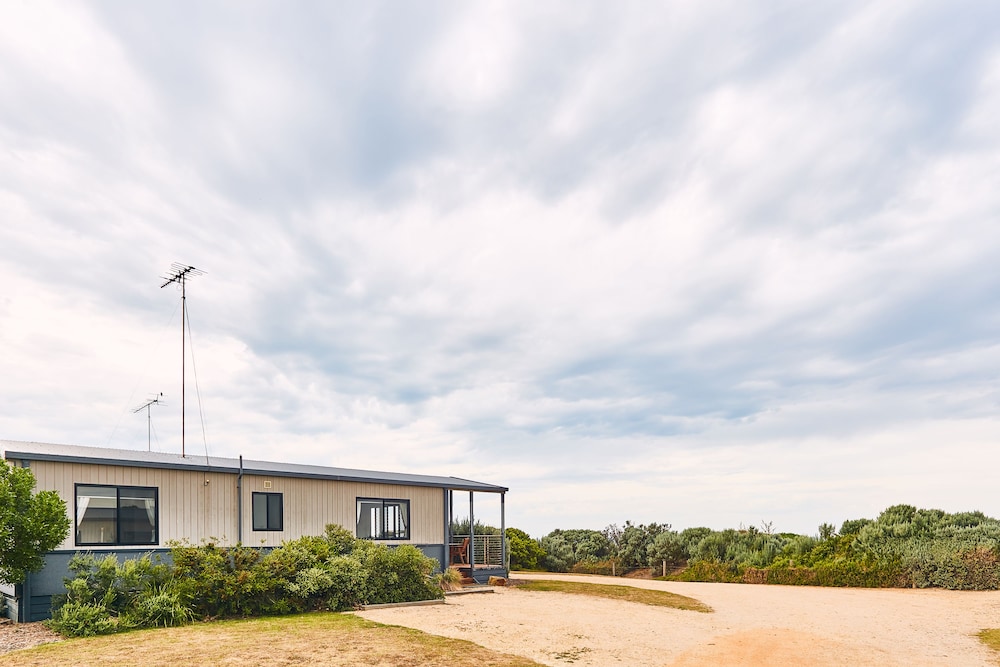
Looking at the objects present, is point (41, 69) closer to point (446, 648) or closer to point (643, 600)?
point (446, 648)

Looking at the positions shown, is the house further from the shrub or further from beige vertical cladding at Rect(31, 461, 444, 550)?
the shrub

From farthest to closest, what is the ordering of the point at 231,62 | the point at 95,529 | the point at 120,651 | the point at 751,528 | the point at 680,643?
the point at 751,528, the point at 95,529, the point at 231,62, the point at 680,643, the point at 120,651

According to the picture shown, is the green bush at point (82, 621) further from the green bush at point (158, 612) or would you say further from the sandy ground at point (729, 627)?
the sandy ground at point (729, 627)

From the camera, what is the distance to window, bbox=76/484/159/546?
15.0m

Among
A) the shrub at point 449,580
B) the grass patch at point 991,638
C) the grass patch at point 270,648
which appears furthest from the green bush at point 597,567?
the grass patch at point 270,648

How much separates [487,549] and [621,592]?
17.8 ft

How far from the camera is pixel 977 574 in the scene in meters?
20.5

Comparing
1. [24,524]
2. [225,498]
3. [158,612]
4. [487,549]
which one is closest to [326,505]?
[225,498]

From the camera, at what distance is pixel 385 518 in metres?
20.5

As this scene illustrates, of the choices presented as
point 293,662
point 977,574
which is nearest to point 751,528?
point 977,574

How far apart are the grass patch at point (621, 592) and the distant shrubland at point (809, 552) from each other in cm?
529

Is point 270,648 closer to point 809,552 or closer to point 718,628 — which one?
point 718,628

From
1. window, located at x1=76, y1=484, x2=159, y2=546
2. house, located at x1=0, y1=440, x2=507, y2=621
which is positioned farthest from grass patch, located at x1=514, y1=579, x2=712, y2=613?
window, located at x1=76, y1=484, x2=159, y2=546

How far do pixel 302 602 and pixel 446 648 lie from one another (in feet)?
16.2
